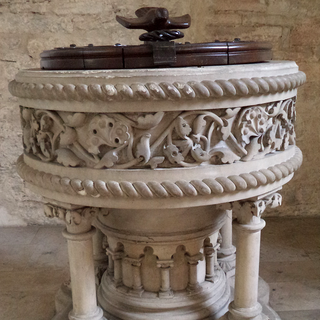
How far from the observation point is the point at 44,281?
6.44ft

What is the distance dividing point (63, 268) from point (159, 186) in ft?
4.03

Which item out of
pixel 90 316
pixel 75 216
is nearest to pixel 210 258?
pixel 90 316

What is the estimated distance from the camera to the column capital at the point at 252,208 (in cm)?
126

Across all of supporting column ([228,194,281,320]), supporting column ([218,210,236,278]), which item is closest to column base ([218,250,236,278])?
supporting column ([218,210,236,278])

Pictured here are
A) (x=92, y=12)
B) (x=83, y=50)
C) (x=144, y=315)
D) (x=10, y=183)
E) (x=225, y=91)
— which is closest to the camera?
(x=225, y=91)

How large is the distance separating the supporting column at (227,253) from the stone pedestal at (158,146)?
44cm

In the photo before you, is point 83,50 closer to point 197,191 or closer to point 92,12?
point 197,191

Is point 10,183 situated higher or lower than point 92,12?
lower

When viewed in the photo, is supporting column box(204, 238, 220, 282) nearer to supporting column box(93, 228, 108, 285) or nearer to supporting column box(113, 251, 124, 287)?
supporting column box(113, 251, 124, 287)

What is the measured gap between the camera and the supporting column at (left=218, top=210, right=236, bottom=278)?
1.86 metres

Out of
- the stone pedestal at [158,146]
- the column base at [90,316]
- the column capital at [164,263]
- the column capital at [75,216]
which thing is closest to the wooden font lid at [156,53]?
the stone pedestal at [158,146]

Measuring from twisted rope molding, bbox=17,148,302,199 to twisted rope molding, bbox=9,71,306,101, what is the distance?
0.24 m

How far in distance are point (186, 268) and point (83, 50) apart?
36.7 inches

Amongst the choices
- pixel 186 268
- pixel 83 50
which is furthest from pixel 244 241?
pixel 83 50
